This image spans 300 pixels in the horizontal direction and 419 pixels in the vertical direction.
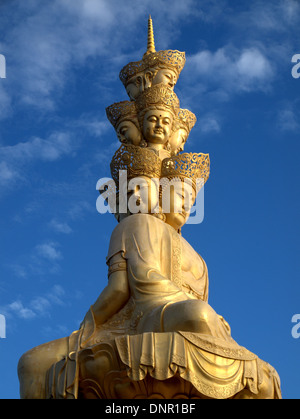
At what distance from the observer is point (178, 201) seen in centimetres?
1059

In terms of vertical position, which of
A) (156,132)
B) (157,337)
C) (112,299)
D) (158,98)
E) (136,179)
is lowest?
(157,337)

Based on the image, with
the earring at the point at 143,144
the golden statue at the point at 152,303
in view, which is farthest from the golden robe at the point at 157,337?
the earring at the point at 143,144

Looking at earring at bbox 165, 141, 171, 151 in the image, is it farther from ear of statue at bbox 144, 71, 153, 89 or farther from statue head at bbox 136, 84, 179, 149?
ear of statue at bbox 144, 71, 153, 89

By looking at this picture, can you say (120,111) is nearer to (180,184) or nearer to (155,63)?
(155,63)

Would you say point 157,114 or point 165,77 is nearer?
point 157,114

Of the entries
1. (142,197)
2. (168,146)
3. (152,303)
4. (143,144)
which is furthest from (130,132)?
(152,303)

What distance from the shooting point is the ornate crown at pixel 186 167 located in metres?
10.7

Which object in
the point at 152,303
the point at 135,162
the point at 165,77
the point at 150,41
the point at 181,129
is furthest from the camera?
the point at 150,41

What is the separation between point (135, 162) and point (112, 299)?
2190mm

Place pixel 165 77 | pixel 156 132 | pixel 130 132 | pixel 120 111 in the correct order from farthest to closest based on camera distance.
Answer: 1. pixel 165 77
2. pixel 120 111
3. pixel 130 132
4. pixel 156 132

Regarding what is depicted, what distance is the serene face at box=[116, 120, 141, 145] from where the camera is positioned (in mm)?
11539

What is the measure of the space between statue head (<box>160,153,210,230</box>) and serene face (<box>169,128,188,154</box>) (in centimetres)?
88

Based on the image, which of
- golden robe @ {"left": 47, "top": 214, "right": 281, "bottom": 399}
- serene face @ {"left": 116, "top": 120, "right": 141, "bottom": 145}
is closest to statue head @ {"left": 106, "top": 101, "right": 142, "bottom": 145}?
serene face @ {"left": 116, "top": 120, "right": 141, "bottom": 145}
